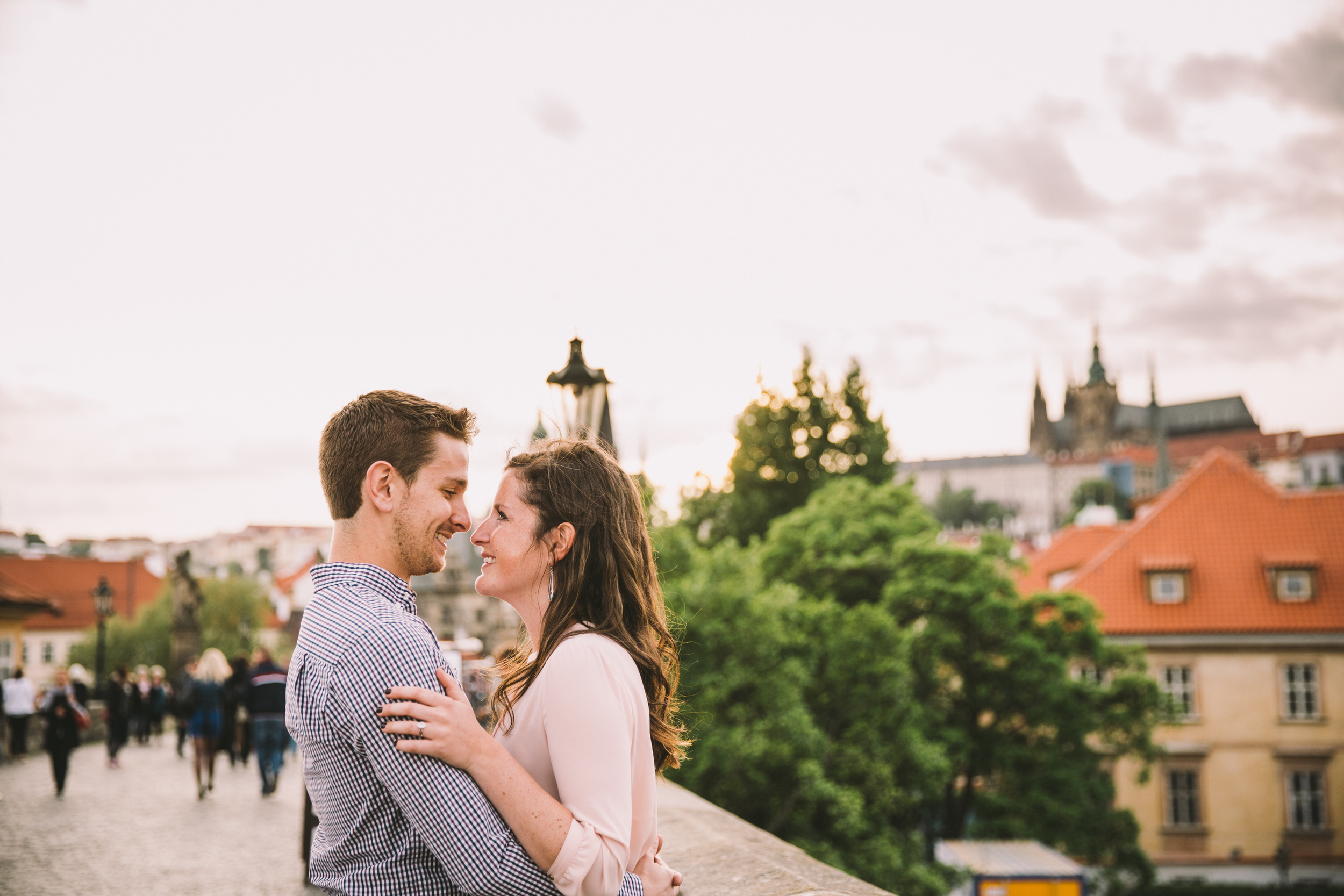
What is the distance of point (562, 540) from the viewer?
8.27ft

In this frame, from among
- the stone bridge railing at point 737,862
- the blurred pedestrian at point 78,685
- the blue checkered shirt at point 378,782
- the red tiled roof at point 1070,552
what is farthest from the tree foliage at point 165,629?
the blue checkered shirt at point 378,782

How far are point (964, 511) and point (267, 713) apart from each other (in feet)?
506

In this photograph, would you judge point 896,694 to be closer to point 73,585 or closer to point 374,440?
point 374,440

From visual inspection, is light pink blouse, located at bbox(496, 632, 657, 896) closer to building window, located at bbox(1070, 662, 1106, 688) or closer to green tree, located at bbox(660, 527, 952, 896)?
green tree, located at bbox(660, 527, 952, 896)

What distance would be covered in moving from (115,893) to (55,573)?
6227 cm

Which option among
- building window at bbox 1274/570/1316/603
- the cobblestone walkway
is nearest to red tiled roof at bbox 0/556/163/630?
the cobblestone walkway

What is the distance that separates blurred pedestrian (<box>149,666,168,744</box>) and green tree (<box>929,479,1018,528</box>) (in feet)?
466

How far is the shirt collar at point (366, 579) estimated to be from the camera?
7.59ft

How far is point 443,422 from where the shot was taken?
2402 millimetres

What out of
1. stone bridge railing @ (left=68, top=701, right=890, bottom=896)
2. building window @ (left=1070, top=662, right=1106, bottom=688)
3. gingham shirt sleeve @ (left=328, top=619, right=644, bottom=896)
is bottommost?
building window @ (left=1070, top=662, right=1106, bottom=688)

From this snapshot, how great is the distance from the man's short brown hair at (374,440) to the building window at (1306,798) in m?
36.0

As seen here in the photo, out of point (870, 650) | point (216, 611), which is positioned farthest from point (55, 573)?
point (870, 650)

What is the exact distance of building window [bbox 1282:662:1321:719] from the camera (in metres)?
31.9

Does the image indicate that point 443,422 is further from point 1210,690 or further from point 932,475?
point 932,475
